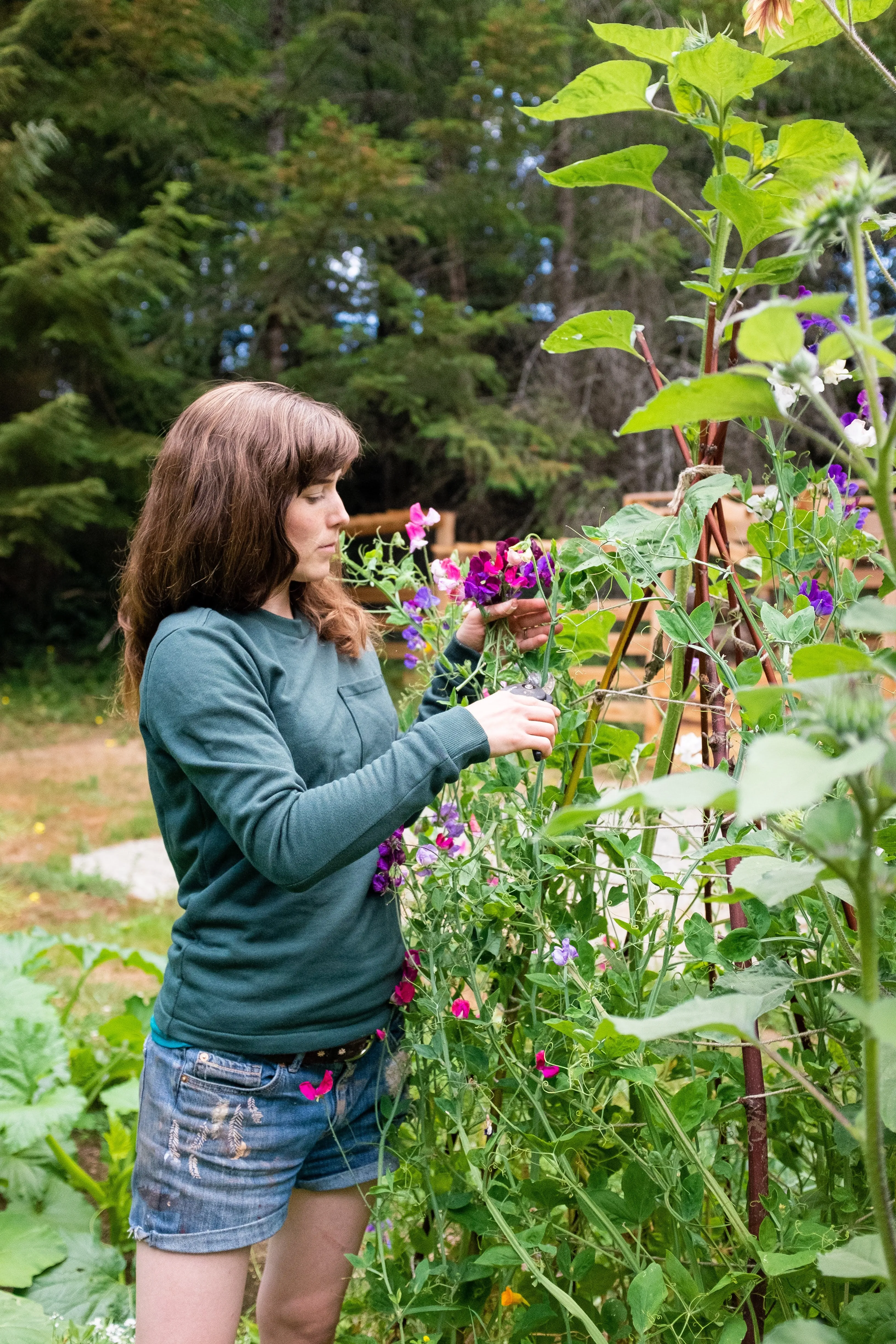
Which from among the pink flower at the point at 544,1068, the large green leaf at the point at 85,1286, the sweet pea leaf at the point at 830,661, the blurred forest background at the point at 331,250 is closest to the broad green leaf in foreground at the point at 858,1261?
the sweet pea leaf at the point at 830,661

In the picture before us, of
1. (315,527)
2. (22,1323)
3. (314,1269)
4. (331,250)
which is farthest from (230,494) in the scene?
(331,250)

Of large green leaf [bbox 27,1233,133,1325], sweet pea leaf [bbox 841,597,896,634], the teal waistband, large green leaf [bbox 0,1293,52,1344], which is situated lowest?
large green leaf [bbox 27,1233,133,1325]

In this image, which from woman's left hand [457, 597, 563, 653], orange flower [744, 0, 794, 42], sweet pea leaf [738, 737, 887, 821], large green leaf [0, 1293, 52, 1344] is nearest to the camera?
sweet pea leaf [738, 737, 887, 821]

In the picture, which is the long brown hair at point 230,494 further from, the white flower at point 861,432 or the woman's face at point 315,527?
the white flower at point 861,432

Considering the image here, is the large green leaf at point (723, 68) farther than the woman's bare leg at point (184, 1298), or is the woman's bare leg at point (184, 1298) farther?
the woman's bare leg at point (184, 1298)

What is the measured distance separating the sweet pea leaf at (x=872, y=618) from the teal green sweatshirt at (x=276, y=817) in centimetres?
56

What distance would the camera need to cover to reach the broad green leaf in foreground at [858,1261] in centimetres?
52

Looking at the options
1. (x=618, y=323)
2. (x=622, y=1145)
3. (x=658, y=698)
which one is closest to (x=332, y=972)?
(x=622, y=1145)

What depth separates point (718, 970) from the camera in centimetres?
101

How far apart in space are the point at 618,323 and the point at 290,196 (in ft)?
29.1

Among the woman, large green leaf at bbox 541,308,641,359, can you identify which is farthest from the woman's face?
large green leaf at bbox 541,308,641,359

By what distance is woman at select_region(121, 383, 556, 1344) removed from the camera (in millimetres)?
1028

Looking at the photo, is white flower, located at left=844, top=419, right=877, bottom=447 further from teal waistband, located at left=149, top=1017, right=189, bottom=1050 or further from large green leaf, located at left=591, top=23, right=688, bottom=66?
teal waistband, located at left=149, top=1017, right=189, bottom=1050

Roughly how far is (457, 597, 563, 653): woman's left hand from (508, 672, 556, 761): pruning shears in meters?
0.03
